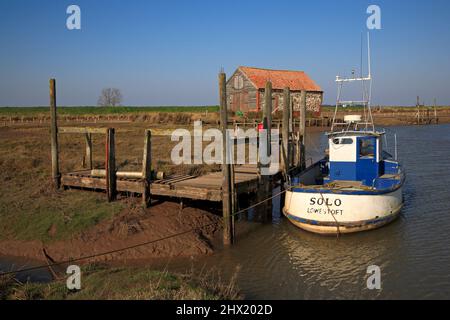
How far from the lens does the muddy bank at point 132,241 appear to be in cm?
1088

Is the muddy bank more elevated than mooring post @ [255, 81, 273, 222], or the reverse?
mooring post @ [255, 81, 273, 222]

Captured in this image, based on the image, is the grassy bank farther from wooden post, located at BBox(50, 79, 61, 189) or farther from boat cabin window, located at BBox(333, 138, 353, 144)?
boat cabin window, located at BBox(333, 138, 353, 144)

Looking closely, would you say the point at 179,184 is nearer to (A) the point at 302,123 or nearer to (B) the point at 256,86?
(A) the point at 302,123

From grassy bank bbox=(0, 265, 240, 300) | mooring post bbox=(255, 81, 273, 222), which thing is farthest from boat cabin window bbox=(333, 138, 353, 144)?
grassy bank bbox=(0, 265, 240, 300)

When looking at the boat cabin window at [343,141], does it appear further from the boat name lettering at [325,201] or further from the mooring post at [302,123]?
the mooring post at [302,123]

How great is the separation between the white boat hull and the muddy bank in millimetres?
2825

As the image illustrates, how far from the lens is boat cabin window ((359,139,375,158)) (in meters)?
14.6

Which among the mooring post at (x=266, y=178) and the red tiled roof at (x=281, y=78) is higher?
the red tiled roof at (x=281, y=78)

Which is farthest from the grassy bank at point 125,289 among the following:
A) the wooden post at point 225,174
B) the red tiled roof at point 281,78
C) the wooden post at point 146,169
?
the red tiled roof at point 281,78

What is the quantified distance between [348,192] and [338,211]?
684 mm

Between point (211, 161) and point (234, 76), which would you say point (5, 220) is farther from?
point (234, 76)

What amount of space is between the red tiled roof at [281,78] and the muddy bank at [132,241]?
33220 mm

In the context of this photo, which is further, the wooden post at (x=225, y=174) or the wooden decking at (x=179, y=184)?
the wooden decking at (x=179, y=184)
